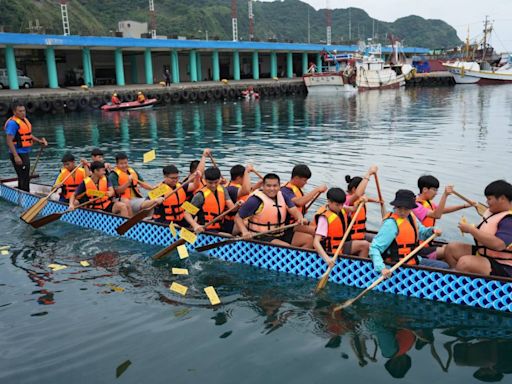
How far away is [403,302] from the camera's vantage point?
6730 mm

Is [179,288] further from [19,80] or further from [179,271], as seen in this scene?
[19,80]

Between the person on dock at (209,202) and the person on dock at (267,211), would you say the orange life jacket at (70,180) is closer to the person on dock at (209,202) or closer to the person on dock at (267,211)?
the person on dock at (209,202)

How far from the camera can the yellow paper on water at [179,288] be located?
735 cm

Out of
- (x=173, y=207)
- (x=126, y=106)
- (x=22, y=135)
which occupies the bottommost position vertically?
(x=173, y=207)

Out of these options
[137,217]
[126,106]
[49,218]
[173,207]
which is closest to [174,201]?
[173,207]

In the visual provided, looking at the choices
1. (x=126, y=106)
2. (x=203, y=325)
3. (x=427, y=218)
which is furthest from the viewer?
(x=126, y=106)

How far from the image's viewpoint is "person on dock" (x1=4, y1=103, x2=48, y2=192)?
11789mm

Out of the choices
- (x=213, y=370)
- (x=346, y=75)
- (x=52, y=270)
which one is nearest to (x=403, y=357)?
(x=213, y=370)

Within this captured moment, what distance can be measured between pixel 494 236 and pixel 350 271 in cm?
201

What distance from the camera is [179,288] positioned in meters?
7.46

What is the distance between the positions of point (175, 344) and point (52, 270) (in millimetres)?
3415

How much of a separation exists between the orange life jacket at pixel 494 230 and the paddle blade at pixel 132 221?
565 cm

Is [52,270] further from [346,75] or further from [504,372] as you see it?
[346,75]

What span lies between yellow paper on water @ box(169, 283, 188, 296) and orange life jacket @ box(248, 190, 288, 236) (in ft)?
4.95
